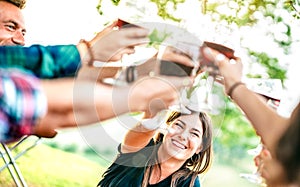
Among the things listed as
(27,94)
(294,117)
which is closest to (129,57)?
(27,94)

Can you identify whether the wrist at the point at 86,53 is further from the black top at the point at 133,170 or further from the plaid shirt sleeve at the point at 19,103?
the black top at the point at 133,170

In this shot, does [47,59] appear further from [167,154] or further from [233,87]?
[167,154]

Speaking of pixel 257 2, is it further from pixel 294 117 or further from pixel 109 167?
pixel 294 117

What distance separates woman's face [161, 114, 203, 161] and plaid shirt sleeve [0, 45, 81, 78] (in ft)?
2.44

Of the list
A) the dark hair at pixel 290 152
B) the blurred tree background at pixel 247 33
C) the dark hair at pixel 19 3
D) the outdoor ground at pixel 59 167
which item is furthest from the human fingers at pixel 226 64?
the dark hair at pixel 290 152

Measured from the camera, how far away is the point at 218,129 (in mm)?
1570

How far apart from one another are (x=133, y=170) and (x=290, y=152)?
4.18 ft

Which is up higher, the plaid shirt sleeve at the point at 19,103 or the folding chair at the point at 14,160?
the plaid shirt sleeve at the point at 19,103

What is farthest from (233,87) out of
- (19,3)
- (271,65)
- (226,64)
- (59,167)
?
(59,167)

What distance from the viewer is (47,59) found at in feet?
2.93

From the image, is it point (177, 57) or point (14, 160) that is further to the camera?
point (14, 160)

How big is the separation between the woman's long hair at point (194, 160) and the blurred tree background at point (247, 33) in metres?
0.03

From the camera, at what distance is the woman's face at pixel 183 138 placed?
63.3 inches

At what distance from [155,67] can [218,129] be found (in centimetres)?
39
